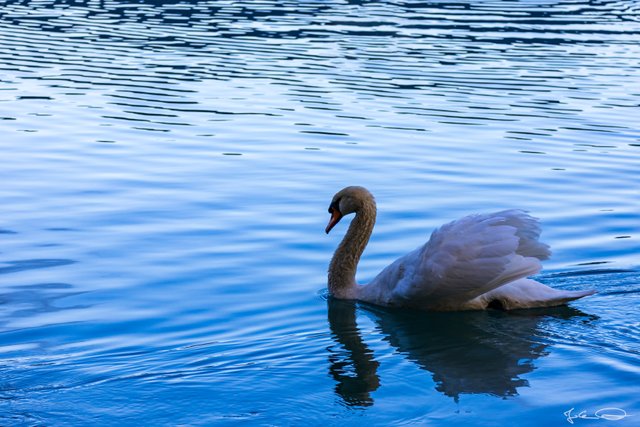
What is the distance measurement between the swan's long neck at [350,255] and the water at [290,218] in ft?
0.79

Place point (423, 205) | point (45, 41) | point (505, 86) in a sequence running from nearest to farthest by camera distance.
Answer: point (423, 205), point (505, 86), point (45, 41)

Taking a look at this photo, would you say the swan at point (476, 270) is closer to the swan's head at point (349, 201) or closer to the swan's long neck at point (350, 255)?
the swan's long neck at point (350, 255)

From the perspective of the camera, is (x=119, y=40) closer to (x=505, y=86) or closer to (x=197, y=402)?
(x=505, y=86)

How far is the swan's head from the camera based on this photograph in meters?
12.3

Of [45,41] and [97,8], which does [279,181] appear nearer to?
[45,41]

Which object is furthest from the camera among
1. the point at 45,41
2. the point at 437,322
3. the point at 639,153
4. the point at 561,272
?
the point at 45,41

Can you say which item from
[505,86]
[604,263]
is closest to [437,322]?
[604,263]

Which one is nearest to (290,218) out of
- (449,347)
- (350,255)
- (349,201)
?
(349,201)

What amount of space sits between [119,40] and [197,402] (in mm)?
25569

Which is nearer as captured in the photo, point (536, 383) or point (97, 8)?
point (536, 383)

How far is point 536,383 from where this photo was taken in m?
8.73
